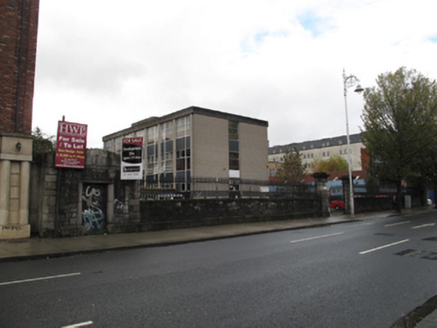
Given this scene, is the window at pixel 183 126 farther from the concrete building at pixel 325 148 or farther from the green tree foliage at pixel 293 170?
the concrete building at pixel 325 148

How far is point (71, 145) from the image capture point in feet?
42.7

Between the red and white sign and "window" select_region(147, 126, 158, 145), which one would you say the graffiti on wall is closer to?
the red and white sign

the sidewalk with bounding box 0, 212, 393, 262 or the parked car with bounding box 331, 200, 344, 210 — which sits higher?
the parked car with bounding box 331, 200, 344, 210

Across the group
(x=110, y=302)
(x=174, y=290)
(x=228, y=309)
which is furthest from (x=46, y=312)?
(x=228, y=309)

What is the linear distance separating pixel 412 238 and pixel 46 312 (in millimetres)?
12241

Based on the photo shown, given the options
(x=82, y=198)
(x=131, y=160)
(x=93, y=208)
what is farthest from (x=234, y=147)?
(x=82, y=198)

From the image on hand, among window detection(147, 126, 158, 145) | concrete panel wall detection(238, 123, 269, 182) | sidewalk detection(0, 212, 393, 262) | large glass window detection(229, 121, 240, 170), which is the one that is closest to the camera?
sidewalk detection(0, 212, 393, 262)

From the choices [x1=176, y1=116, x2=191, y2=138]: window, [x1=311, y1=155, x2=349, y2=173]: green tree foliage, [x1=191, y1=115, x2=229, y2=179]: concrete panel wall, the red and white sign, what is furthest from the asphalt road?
[x1=311, y1=155, x2=349, y2=173]: green tree foliage

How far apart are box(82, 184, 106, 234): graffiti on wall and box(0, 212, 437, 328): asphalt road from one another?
158 inches

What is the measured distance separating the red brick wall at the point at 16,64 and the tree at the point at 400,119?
25674mm

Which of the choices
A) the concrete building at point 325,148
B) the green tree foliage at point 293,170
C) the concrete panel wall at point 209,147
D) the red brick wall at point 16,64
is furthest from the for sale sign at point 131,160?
the concrete building at point 325,148

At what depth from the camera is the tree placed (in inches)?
1070

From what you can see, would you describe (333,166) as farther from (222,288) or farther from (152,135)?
(222,288)

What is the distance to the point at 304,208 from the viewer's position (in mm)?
22875
